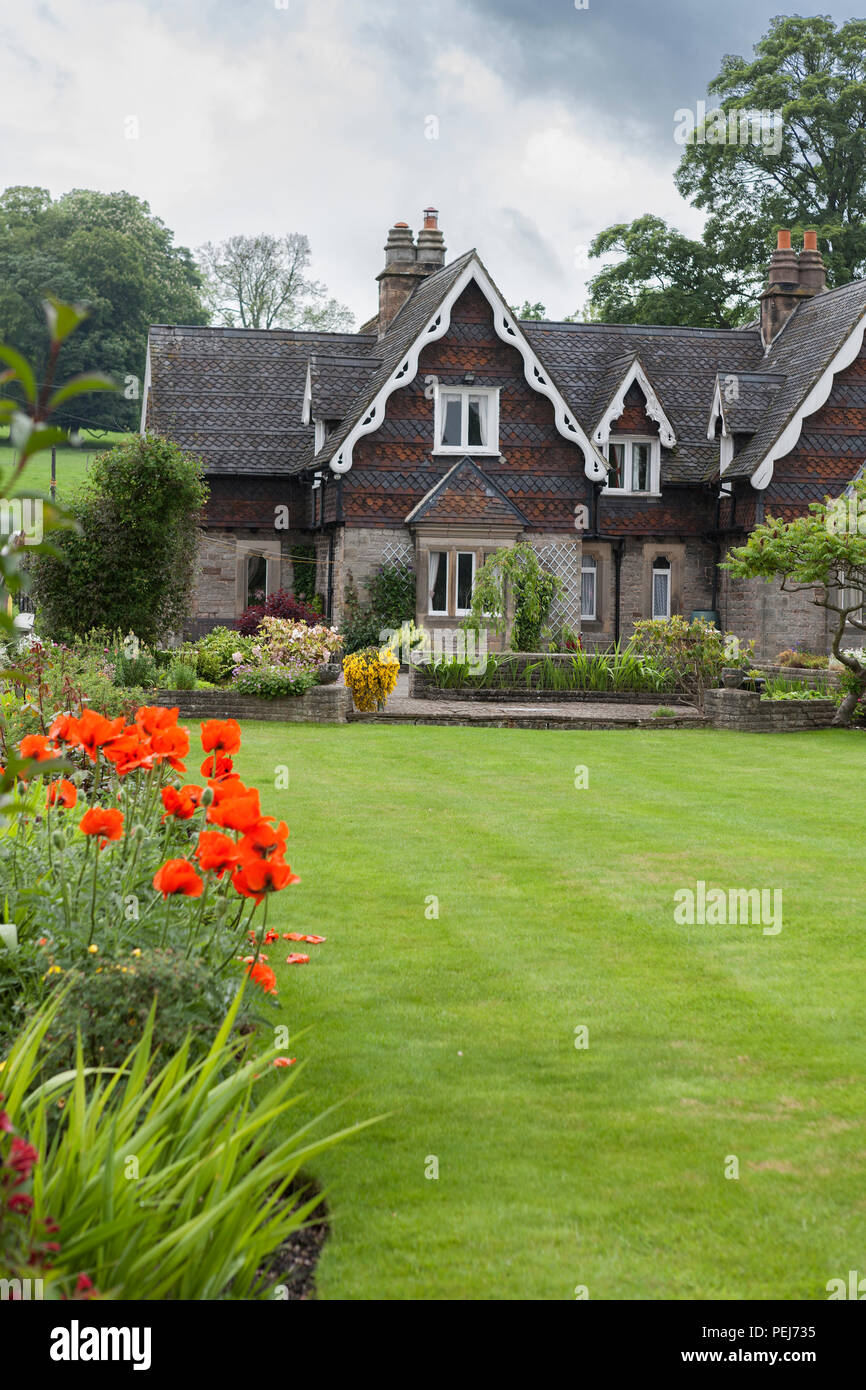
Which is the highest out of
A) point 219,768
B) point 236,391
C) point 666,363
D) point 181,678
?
point 666,363

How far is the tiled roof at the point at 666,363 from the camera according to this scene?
3300 cm

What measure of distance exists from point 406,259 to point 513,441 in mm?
7641

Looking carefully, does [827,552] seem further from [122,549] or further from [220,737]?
[220,737]

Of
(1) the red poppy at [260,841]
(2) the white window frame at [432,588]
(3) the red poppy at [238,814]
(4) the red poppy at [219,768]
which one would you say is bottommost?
(1) the red poppy at [260,841]

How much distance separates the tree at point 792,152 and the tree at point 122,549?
3089 centimetres

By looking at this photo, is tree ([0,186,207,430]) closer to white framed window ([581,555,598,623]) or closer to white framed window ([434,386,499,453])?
white framed window ([434,386,499,453])

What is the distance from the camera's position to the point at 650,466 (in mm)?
32781

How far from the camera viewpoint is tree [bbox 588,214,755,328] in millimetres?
46562

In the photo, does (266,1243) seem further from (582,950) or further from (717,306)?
(717,306)

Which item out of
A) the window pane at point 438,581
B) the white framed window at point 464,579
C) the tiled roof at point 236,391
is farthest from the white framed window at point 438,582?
the tiled roof at point 236,391

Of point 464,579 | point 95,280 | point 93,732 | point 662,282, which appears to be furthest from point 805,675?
point 95,280

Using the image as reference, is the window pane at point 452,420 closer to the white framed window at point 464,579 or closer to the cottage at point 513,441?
the cottage at point 513,441
